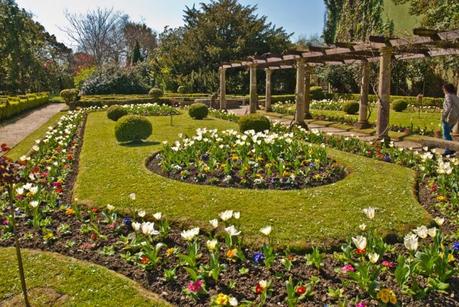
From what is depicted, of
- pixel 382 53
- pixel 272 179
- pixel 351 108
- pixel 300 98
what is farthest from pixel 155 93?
pixel 272 179

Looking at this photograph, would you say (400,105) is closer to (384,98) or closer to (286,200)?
(384,98)

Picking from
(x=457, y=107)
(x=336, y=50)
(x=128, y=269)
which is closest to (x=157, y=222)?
(x=128, y=269)

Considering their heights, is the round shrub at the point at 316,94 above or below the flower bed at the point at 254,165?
above

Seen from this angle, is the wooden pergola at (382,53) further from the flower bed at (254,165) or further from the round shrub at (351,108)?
the flower bed at (254,165)

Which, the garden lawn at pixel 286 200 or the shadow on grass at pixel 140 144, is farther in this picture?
the shadow on grass at pixel 140 144

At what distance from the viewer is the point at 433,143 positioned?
7844 millimetres

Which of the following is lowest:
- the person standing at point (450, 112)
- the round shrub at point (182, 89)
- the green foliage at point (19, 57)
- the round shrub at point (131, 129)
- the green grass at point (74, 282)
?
the green grass at point (74, 282)

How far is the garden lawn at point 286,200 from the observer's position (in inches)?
199

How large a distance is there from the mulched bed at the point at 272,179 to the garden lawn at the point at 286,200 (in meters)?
0.25

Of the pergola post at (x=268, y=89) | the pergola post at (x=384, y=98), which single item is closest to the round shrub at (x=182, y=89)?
the pergola post at (x=268, y=89)

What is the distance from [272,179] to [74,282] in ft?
12.6

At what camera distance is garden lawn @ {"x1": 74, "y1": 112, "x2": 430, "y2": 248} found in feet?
16.6

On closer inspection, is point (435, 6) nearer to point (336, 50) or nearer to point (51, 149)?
point (336, 50)

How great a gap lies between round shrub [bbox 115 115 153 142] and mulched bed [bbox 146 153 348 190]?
356 cm
